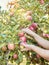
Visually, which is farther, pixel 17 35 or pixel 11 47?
pixel 17 35

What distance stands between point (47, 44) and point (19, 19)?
28 cm

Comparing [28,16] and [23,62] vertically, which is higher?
[28,16]

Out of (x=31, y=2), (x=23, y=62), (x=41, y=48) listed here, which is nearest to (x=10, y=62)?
(x=23, y=62)

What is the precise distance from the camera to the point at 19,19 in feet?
4.66

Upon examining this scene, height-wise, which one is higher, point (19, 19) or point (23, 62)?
point (19, 19)

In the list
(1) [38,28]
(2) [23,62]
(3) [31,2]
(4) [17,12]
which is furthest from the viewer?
(3) [31,2]

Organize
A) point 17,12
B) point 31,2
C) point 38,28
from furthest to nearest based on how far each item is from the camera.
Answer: point 31,2, point 17,12, point 38,28

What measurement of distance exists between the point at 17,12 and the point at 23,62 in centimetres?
49

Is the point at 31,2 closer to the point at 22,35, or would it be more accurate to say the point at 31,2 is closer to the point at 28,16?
the point at 28,16

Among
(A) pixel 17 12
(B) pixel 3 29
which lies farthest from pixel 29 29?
(A) pixel 17 12

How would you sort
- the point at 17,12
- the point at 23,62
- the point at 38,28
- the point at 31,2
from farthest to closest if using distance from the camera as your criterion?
the point at 31,2
the point at 17,12
the point at 38,28
the point at 23,62

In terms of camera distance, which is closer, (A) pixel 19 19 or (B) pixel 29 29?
(B) pixel 29 29

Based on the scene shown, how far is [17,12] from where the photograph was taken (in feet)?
5.17

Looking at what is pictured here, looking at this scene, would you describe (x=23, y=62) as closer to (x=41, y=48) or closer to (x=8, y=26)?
(x=41, y=48)
